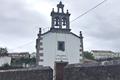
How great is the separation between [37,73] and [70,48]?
1408 cm

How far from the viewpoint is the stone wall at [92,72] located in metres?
7.35

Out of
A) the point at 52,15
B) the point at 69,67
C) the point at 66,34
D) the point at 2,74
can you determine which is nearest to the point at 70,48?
the point at 66,34

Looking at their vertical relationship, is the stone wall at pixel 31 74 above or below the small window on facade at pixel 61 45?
below

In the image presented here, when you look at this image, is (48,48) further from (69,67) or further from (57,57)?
(69,67)

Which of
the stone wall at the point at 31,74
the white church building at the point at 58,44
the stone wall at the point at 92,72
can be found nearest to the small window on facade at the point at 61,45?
the white church building at the point at 58,44

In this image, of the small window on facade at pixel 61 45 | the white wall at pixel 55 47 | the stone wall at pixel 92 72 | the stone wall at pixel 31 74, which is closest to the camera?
the stone wall at pixel 92 72

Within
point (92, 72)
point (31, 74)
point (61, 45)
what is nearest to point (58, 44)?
point (61, 45)

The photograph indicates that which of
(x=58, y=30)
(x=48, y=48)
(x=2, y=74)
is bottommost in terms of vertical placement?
(x=2, y=74)

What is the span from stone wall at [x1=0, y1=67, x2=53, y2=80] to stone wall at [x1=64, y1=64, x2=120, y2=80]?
3.91ft

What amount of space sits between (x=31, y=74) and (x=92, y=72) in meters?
3.52

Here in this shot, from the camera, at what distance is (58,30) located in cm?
2398

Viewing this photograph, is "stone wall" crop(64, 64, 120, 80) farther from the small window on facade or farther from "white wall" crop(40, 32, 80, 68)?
the small window on facade

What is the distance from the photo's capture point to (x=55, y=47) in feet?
77.9

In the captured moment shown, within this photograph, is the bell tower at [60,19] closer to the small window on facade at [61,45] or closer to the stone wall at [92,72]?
the small window on facade at [61,45]
